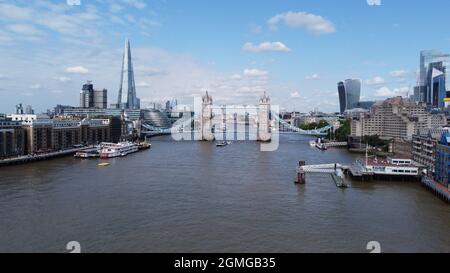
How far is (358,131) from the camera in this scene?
2277 cm

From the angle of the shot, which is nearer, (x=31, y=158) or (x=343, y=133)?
(x=31, y=158)

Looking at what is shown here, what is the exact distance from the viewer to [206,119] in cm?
3080

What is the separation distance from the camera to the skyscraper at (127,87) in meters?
39.8

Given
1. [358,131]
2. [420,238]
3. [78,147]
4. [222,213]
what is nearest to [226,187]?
[222,213]

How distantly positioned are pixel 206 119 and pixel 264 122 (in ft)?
16.1

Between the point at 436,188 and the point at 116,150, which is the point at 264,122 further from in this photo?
the point at 436,188

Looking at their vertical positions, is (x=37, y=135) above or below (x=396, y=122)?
below

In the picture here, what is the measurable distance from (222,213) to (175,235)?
50.8 inches

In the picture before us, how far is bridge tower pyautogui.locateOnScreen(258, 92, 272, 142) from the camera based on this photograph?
25.9m

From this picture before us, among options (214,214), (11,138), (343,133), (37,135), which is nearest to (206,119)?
(343,133)

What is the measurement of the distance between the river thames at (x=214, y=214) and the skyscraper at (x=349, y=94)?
47.1 metres

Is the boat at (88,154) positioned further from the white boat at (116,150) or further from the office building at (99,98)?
the office building at (99,98)
